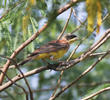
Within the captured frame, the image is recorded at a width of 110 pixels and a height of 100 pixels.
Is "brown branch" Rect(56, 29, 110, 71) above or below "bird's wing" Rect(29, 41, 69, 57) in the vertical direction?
below

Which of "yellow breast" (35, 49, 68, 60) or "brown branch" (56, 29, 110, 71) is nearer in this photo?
"brown branch" (56, 29, 110, 71)

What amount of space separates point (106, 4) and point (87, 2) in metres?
0.10

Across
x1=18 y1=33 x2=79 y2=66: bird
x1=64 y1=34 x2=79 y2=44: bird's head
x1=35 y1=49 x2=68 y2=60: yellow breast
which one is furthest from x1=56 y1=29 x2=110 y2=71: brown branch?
x1=64 y1=34 x2=79 y2=44: bird's head

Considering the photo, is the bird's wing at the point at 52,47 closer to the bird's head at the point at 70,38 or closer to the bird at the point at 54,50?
the bird at the point at 54,50

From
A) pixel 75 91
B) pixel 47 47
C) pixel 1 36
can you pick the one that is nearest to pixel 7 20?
pixel 1 36

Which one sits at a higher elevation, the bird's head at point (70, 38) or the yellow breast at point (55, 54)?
the bird's head at point (70, 38)

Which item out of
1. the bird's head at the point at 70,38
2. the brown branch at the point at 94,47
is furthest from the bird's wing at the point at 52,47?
the brown branch at the point at 94,47

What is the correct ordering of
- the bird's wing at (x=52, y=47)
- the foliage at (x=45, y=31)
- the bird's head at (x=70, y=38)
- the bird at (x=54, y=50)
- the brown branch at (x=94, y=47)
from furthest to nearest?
the bird's head at (x=70, y=38) → the bird at (x=54, y=50) → the bird's wing at (x=52, y=47) → the brown branch at (x=94, y=47) → the foliage at (x=45, y=31)

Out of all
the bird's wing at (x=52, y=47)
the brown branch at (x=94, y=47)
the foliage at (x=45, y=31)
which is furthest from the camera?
the bird's wing at (x=52, y=47)

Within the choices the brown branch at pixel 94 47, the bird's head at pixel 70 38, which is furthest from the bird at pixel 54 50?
the brown branch at pixel 94 47

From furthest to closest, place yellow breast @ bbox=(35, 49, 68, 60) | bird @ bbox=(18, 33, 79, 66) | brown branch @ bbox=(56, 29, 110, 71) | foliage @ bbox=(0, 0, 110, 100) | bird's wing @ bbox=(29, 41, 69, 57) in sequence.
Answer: yellow breast @ bbox=(35, 49, 68, 60)
bird @ bbox=(18, 33, 79, 66)
bird's wing @ bbox=(29, 41, 69, 57)
brown branch @ bbox=(56, 29, 110, 71)
foliage @ bbox=(0, 0, 110, 100)

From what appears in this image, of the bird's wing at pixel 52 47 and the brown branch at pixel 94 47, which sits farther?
the bird's wing at pixel 52 47

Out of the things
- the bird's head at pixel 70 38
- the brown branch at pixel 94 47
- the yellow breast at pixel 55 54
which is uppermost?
the bird's head at pixel 70 38

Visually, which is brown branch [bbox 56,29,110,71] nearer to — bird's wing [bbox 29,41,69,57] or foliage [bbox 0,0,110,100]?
foliage [bbox 0,0,110,100]
